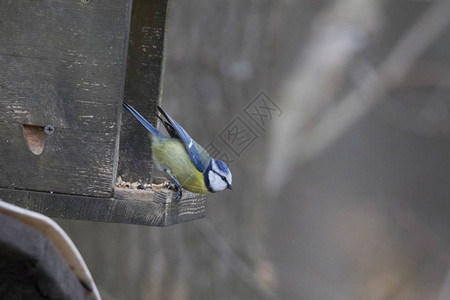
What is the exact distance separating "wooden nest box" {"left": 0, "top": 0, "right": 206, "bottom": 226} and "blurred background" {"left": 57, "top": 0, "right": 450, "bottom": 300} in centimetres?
145

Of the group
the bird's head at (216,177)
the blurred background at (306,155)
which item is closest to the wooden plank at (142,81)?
the bird's head at (216,177)

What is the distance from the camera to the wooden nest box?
8.48 feet

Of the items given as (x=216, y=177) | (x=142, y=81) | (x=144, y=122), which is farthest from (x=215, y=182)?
(x=142, y=81)

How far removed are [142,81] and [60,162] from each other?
903 millimetres

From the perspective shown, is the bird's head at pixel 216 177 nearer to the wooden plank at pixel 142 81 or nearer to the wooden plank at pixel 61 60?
the wooden plank at pixel 142 81

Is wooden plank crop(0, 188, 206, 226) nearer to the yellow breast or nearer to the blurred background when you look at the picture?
the yellow breast

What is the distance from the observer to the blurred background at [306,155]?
4113 mm

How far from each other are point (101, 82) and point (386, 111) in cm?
236

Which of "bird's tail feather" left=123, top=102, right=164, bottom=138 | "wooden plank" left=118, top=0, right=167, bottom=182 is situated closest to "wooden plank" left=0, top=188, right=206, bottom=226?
"bird's tail feather" left=123, top=102, right=164, bottom=138

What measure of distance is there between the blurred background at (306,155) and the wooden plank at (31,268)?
266 centimetres

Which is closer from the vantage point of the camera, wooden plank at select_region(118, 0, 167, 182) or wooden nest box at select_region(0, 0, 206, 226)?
wooden nest box at select_region(0, 0, 206, 226)

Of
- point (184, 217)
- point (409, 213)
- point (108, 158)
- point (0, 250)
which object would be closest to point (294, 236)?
point (409, 213)

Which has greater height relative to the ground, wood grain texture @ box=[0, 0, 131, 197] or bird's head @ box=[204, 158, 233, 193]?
wood grain texture @ box=[0, 0, 131, 197]

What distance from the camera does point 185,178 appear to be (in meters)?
3.21
